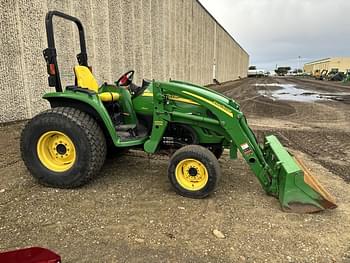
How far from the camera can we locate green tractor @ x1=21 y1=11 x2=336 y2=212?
3.34m

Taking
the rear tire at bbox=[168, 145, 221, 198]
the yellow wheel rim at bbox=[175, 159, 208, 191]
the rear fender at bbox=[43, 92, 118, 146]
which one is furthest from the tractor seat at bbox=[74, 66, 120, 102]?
the yellow wheel rim at bbox=[175, 159, 208, 191]

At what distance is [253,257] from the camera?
2.39 m

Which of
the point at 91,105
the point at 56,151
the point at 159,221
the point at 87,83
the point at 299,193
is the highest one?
the point at 87,83

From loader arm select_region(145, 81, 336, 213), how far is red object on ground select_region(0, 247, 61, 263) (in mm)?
1950

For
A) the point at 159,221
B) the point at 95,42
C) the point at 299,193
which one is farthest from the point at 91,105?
the point at 95,42

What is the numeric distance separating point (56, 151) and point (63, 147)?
12 cm

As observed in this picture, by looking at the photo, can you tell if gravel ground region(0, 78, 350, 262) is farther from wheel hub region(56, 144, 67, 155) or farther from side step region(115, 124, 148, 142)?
side step region(115, 124, 148, 142)

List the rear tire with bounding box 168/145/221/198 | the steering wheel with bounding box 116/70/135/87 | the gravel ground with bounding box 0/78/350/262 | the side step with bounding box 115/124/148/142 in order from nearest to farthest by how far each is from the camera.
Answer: the gravel ground with bounding box 0/78/350/262, the rear tire with bounding box 168/145/221/198, the side step with bounding box 115/124/148/142, the steering wheel with bounding box 116/70/135/87

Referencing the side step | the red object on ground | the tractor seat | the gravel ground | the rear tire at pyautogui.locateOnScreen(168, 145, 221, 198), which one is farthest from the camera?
the tractor seat

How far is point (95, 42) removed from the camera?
10031 mm

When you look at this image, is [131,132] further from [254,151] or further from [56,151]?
[254,151]

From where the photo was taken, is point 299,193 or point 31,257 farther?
point 299,193

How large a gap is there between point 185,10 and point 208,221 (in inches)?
873

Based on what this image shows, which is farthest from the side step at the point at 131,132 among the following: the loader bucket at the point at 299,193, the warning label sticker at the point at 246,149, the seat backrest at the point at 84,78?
the loader bucket at the point at 299,193
